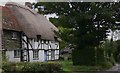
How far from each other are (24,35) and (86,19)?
23.7ft

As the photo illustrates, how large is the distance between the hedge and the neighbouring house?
7.53m

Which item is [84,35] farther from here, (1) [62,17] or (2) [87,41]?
(1) [62,17]

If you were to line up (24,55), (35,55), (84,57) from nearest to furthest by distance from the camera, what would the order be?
(84,57)
(24,55)
(35,55)

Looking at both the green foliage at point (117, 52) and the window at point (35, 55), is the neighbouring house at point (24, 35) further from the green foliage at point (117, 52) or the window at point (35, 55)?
the green foliage at point (117, 52)

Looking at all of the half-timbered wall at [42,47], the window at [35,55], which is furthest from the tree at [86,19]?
the window at [35,55]

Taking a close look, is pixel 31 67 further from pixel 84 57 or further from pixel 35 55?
pixel 35 55

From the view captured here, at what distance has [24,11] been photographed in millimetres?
29141

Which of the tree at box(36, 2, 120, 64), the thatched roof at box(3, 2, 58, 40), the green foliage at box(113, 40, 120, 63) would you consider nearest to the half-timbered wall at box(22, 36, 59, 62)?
the thatched roof at box(3, 2, 58, 40)

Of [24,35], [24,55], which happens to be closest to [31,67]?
[24,55]

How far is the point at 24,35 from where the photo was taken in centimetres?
2625

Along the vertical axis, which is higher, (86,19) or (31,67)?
(86,19)

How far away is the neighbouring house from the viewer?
950 inches

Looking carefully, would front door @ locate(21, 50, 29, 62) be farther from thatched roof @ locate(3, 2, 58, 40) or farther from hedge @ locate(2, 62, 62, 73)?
hedge @ locate(2, 62, 62, 73)

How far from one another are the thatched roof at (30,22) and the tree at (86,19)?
14.8 ft
